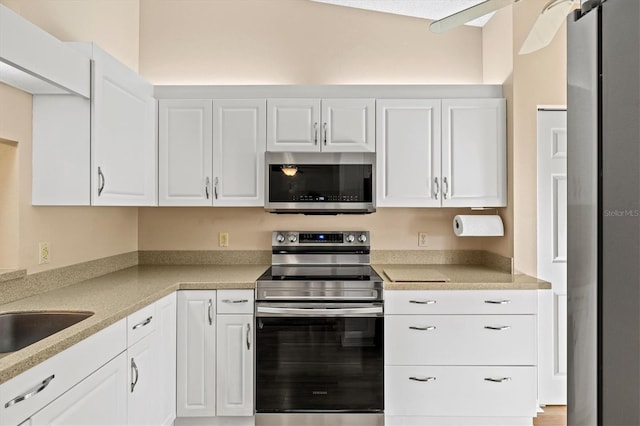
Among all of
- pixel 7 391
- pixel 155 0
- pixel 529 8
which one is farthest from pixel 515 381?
pixel 155 0

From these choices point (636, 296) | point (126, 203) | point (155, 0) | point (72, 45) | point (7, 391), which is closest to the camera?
point (636, 296)

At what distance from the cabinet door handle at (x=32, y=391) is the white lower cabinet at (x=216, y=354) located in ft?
4.04

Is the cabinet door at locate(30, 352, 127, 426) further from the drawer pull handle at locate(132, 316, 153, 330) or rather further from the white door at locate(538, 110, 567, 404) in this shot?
the white door at locate(538, 110, 567, 404)

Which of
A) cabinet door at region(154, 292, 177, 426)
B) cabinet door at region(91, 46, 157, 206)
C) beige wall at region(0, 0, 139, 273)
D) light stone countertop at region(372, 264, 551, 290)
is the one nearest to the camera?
beige wall at region(0, 0, 139, 273)

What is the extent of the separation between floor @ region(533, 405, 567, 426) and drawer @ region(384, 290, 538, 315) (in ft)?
2.46

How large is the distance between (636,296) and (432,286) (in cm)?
227

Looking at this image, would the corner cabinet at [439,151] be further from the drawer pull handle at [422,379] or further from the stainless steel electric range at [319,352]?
the drawer pull handle at [422,379]

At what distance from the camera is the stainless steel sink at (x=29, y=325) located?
1.88 m

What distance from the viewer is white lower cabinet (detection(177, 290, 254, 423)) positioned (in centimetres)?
267

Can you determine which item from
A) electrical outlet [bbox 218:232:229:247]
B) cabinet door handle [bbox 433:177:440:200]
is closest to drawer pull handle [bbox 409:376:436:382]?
cabinet door handle [bbox 433:177:440:200]

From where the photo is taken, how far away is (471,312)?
105 inches

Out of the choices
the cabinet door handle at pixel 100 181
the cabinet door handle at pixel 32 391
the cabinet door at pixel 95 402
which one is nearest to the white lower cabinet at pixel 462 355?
the cabinet door at pixel 95 402

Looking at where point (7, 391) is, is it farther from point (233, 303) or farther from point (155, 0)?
point (155, 0)

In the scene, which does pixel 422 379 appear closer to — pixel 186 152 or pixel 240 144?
pixel 240 144
